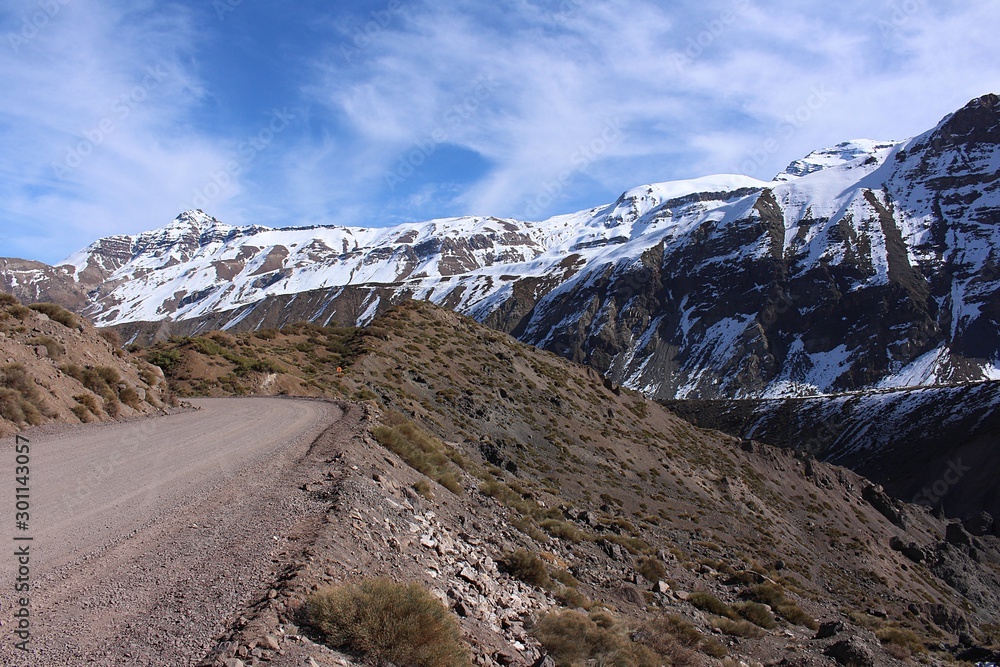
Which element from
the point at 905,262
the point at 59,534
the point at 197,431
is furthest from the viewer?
the point at 905,262

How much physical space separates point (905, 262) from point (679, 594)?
204097 mm

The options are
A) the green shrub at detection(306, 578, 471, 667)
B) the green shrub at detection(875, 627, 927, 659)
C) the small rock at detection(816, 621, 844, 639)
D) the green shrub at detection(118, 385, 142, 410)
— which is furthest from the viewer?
the green shrub at detection(118, 385, 142, 410)

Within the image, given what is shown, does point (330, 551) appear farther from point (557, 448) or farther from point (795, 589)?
point (557, 448)

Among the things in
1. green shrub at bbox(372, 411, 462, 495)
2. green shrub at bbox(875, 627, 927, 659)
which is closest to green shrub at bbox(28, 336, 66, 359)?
green shrub at bbox(372, 411, 462, 495)

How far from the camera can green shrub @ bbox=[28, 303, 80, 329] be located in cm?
1873

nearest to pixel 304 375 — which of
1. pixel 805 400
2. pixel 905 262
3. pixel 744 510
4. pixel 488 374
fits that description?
pixel 488 374

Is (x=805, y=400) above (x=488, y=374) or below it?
above

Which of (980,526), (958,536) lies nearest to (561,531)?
(958,536)

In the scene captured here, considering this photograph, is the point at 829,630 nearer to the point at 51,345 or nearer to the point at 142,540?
the point at 142,540

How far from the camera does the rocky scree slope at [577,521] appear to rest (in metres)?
8.59

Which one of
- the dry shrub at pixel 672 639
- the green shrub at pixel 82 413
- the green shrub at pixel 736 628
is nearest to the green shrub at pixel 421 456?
the dry shrub at pixel 672 639

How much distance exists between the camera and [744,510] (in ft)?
136

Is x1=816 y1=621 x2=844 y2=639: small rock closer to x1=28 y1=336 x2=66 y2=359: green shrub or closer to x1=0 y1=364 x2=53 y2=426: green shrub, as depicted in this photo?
x1=0 y1=364 x2=53 y2=426: green shrub

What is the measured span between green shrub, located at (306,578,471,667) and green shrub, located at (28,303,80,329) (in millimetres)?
17914
